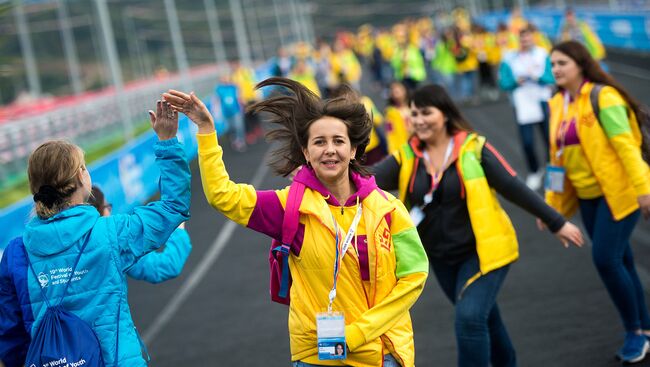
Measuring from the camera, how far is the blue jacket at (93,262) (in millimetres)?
4246

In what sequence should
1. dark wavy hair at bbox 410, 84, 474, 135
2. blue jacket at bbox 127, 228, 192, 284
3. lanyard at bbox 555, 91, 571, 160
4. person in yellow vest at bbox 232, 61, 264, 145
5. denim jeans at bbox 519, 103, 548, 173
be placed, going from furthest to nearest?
person in yellow vest at bbox 232, 61, 264, 145 → denim jeans at bbox 519, 103, 548, 173 → lanyard at bbox 555, 91, 571, 160 → dark wavy hair at bbox 410, 84, 474, 135 → blue jacket at bbox 127, 228, 192, 284

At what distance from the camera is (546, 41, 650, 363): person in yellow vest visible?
6.65m

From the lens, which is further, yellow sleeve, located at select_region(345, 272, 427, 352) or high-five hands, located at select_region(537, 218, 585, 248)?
high-five hands, located at select_region(537, 218, 585, 248)

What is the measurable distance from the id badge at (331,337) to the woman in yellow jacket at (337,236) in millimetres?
17

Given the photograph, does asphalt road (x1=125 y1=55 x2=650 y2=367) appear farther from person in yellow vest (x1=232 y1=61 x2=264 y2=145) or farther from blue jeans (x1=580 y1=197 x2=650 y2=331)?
person in yellow vest (x1=232 y1=61 x2=264 y2=145)

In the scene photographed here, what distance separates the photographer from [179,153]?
443 cm

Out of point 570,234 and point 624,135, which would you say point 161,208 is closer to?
point 570,234

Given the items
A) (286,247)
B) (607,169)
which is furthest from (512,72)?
(286,247)

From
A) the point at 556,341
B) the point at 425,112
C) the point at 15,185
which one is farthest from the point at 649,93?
the point at 425,112

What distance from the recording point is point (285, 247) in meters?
4.39

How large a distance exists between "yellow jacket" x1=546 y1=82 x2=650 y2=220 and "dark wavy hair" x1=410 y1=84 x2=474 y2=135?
98 centimetres

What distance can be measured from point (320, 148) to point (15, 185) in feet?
53.4

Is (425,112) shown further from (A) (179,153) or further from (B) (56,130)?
(B) (56,130)

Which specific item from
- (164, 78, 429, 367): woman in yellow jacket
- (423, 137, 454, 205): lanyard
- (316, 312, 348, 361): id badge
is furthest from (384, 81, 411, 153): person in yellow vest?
(316, 312, 348, 361): id badge
